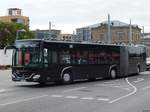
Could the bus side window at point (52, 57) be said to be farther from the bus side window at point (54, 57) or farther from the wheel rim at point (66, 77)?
the wheel rim at point (66, 77)

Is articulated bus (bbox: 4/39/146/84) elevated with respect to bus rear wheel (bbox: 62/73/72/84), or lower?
elevated

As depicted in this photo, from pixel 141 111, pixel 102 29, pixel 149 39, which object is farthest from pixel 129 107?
pixel 149 39

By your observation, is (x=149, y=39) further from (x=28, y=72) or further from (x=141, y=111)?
(x=141, y=111)

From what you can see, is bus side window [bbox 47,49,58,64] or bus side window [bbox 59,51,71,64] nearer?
Answer: bus side window [bbox 47,49,58,64]

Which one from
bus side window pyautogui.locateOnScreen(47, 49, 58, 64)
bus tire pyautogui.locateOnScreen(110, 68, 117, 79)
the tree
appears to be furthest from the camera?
the tree

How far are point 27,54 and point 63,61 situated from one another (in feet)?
7.98

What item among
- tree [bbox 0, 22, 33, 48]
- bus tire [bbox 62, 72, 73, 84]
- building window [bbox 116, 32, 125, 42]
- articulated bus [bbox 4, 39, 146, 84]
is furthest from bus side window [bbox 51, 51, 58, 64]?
building window [bbox 116, 32, 125, 42]

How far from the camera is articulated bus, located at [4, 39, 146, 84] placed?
23844 mm

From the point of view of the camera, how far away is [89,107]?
14211 millimetres

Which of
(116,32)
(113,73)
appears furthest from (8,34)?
(113,73)

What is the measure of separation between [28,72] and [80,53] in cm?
469

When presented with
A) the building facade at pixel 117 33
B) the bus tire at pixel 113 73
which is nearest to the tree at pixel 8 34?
the building facade at pixel 117 33

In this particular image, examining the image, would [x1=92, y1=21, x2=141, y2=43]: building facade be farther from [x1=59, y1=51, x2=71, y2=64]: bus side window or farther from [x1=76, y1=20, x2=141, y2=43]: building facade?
[x1=59, y1=51, x2=71, y2=64]: bus side window

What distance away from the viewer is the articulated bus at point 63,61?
78.2 feet
